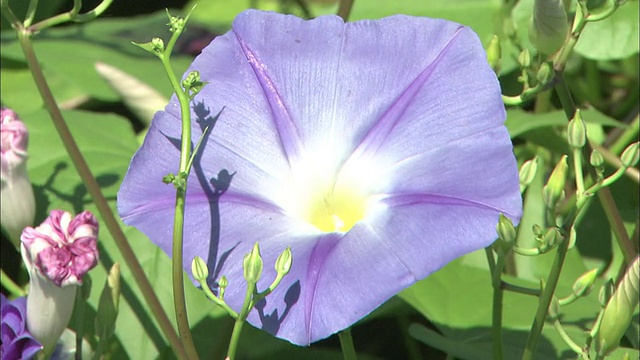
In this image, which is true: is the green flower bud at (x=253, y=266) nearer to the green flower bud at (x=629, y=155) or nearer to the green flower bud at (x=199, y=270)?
the green flower bud at (x=199, y=270)

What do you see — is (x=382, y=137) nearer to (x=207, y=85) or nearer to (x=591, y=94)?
(x=207, y=85)

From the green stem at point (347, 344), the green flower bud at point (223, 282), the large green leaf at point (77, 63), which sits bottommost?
the large green leaf at point (77, 63)

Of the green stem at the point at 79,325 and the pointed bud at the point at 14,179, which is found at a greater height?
the pointed bud at the point at 14,179

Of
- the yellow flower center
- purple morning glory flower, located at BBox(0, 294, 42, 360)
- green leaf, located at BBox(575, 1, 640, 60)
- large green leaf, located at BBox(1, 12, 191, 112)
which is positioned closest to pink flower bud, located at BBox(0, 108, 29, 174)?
purple morning glory flower, located at BBox(0, 294, 42, 360)

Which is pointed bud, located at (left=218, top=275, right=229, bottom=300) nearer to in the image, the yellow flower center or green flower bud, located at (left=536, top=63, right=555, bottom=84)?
the yellow flower center

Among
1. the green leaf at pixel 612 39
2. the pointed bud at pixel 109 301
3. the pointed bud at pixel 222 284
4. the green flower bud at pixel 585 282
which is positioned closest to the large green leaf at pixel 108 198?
the pointed bud at pixel 109 301

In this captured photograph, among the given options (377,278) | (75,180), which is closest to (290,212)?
(377,278)

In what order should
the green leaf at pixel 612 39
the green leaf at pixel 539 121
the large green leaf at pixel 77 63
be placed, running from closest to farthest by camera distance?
the green leaf at pixel 539 121 → the green leaf at pixel 612 39 → the large green leaf at pixel 77 63
